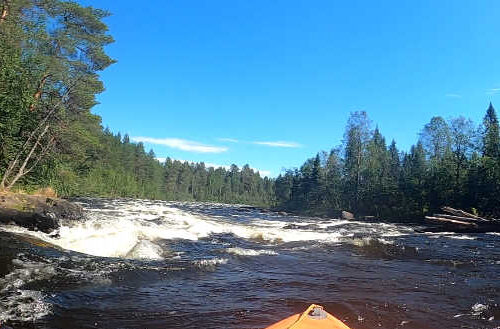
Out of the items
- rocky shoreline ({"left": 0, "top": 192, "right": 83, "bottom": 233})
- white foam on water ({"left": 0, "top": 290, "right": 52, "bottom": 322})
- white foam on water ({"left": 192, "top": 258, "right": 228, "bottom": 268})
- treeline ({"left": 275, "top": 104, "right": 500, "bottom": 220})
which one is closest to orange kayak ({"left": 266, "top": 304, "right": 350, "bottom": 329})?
white foam on water ({"left": 0, "top": 290, "right": 52, "bottom": 322})

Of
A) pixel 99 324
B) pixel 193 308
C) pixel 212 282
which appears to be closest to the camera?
pixel 99 324

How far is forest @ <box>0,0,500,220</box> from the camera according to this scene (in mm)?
17484

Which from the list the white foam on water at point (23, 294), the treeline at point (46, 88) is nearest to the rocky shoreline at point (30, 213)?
the treeline at point (46, 88)

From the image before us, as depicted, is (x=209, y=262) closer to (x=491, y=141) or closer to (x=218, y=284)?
(x=218, y=284)

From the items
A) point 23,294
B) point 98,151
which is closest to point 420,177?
point 98,151

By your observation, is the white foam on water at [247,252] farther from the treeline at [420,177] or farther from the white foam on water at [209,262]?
the treeline at [420,177]

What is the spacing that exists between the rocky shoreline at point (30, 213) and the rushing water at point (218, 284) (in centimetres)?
54

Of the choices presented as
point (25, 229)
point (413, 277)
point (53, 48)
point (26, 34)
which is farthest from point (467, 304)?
point (53, 48)

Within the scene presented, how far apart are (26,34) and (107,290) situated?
1570 cm

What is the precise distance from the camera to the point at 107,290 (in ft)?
23.2

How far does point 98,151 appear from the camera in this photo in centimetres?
5259

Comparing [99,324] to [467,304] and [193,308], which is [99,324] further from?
[467,304]

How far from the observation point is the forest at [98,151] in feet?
57.4

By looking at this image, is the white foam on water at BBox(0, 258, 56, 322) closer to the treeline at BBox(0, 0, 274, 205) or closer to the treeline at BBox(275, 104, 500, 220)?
the treeline at BBox(0, 0, 274, 205)
